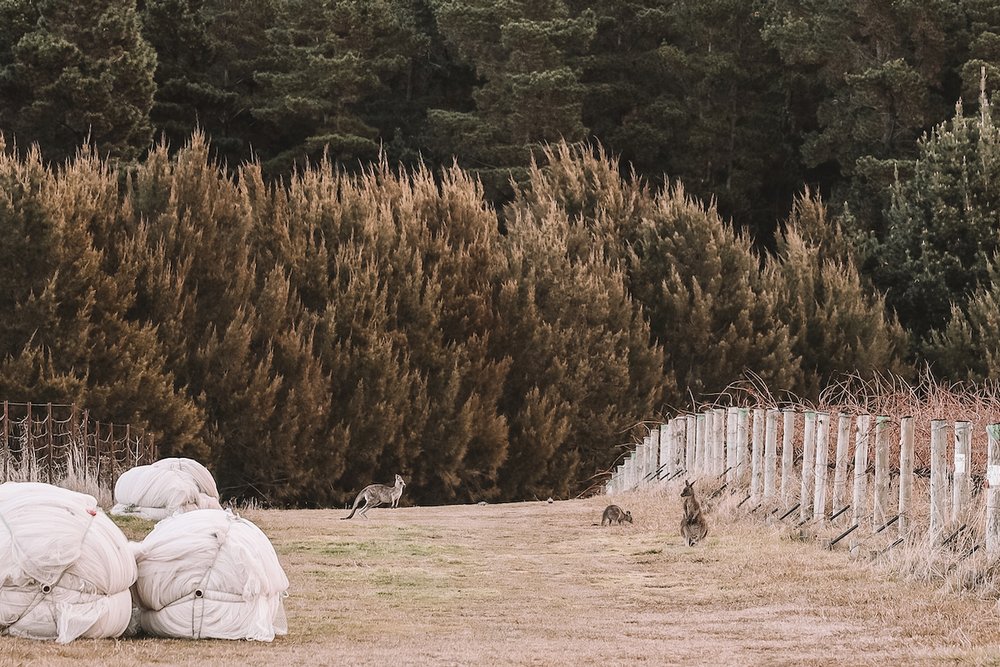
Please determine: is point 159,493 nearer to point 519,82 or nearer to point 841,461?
point 841,461

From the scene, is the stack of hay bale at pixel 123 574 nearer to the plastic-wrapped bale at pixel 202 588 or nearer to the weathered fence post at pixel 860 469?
the plastic-wrapped bale at pixel 202 588

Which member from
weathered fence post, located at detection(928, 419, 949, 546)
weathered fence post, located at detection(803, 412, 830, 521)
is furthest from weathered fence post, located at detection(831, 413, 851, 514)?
weathered fence post, located at detection(928, 419, 949, 546)

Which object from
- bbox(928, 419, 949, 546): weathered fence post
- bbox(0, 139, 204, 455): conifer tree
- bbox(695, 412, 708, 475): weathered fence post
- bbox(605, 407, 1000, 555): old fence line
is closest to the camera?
bbox(605, 407, 1000, 555): old fence line

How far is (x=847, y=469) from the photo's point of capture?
15516mm

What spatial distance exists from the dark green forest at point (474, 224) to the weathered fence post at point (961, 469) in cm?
1717

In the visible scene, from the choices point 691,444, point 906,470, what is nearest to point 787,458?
point 906,470

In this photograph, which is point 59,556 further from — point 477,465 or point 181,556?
point 477,465

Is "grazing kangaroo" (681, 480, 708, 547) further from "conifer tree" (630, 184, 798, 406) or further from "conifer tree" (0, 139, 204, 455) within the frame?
"conifer tree" (630, 184, 798, 406)

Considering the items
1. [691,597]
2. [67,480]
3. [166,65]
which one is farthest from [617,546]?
[166,65]

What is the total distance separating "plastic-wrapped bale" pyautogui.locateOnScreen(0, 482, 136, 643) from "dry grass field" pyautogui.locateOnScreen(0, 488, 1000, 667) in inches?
8.8

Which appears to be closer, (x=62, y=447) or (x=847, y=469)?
(x=847, y=469)

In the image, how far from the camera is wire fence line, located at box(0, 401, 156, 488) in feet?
60.4

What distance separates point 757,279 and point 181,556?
83.4 ft

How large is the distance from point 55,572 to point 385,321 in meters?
20.4
